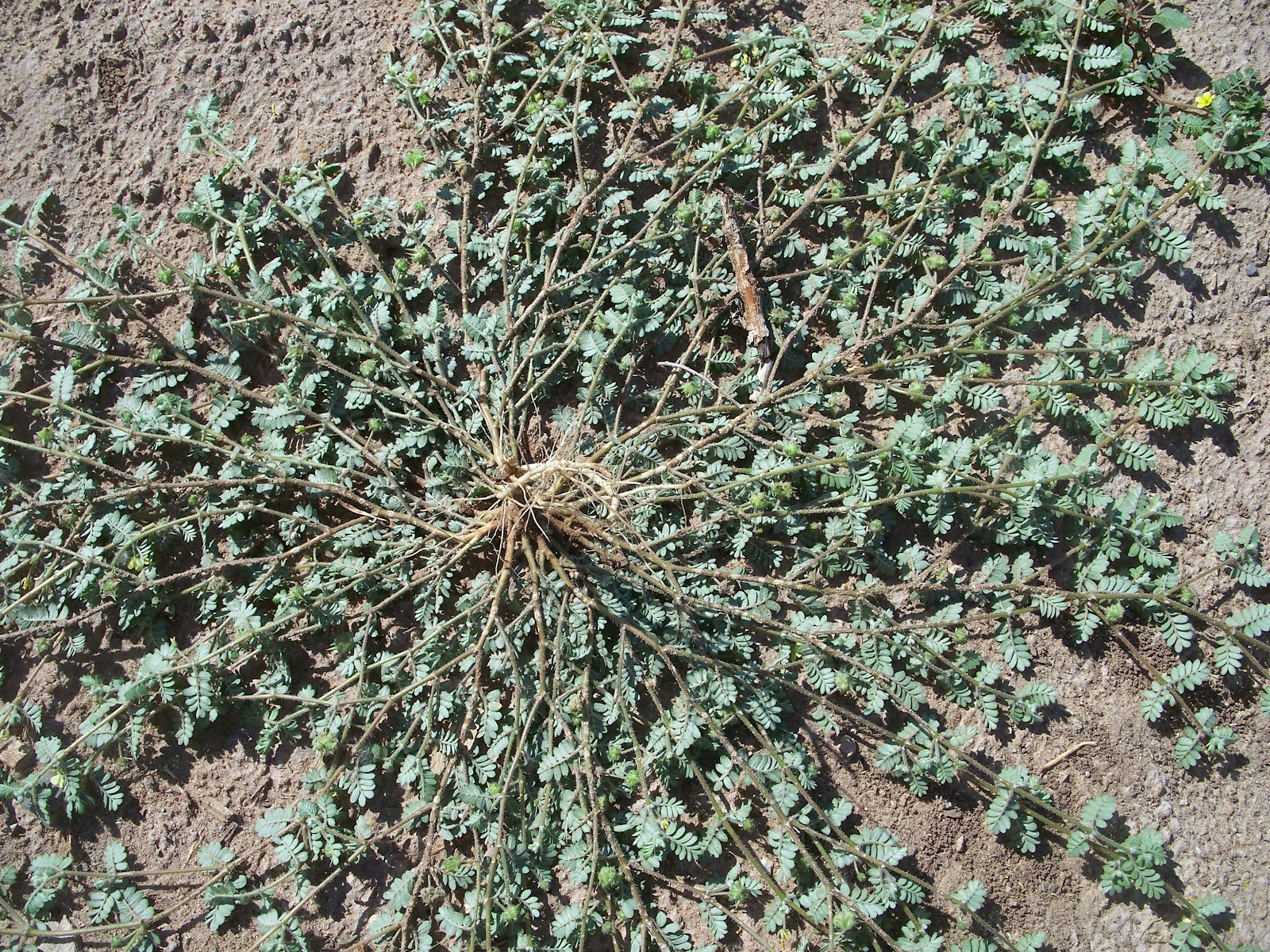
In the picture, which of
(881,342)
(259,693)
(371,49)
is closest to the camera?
(259,693)

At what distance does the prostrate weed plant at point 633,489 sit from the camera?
270 cm

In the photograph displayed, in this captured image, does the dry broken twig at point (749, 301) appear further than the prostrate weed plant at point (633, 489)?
Yes

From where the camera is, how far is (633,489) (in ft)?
9.27

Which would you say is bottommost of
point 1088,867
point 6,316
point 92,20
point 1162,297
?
point 1088,867

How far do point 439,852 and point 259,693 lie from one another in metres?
0.72

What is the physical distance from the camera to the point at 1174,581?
2807 millimetres

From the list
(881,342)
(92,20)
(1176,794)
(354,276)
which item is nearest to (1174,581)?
(1176,794)

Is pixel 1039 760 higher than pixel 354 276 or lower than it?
lower

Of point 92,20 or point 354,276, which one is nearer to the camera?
point 354,276

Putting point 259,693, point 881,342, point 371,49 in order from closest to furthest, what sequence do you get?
1. point 259,693
2. point 881,342
3. point 371,49

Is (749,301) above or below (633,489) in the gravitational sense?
above

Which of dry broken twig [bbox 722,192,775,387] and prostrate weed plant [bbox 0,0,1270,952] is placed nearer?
prostrate weed plant [bbox 0,0,1270,952]

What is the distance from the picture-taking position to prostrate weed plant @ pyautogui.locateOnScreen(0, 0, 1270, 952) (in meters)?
2.70

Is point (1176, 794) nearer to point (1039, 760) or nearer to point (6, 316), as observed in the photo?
point (1039, 760)
